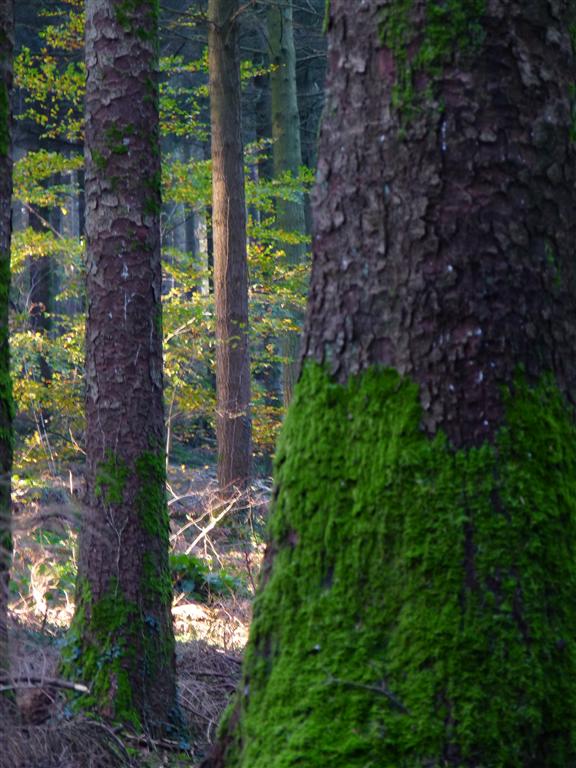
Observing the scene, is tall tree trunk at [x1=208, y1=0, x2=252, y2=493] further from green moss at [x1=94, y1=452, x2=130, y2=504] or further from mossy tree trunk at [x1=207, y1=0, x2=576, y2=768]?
mossy tree trunk at [x1=207, y1=0, x2=576, y2=768]

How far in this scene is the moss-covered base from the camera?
236cm

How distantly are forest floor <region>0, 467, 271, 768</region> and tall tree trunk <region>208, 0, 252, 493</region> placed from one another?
2.74ft

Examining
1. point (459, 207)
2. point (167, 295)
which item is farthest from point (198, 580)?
point (459, 207)

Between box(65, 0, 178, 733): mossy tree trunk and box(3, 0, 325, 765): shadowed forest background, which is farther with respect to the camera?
box(3, 0, 325, 765): shadowed forest background

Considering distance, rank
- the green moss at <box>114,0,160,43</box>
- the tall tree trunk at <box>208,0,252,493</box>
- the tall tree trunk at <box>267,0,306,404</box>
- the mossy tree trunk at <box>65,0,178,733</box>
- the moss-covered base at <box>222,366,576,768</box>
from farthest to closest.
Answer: the tall tree trunk at <box>267,0,306,404</box>
the tall tree trunk at <box>208,0,252,493</box>
the green moss at <box>114,0,160,43</box>
the mossy tree trunk at <box>65,0,178,733</box>
the moss-covered base at <box>222,366,576,768</box>

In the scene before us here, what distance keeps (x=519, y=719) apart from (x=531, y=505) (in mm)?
578

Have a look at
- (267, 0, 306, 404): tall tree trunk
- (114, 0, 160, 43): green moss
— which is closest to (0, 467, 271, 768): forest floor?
(114, 0, 160, 43): green moss

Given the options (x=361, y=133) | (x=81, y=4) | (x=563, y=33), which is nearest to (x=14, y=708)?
(x=361, y=133)

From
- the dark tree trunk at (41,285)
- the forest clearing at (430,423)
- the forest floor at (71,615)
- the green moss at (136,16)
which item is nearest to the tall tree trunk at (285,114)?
the dark tree trunk at (41,285)

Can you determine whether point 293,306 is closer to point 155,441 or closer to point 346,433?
point 155,441

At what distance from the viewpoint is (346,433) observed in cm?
263

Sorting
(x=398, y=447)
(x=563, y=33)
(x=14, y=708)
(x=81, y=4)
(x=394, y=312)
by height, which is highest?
(x=81, y=4)

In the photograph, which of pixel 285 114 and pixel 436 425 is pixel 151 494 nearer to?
pixel 436 425

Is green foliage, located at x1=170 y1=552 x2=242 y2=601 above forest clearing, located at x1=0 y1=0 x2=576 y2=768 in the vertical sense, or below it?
below
